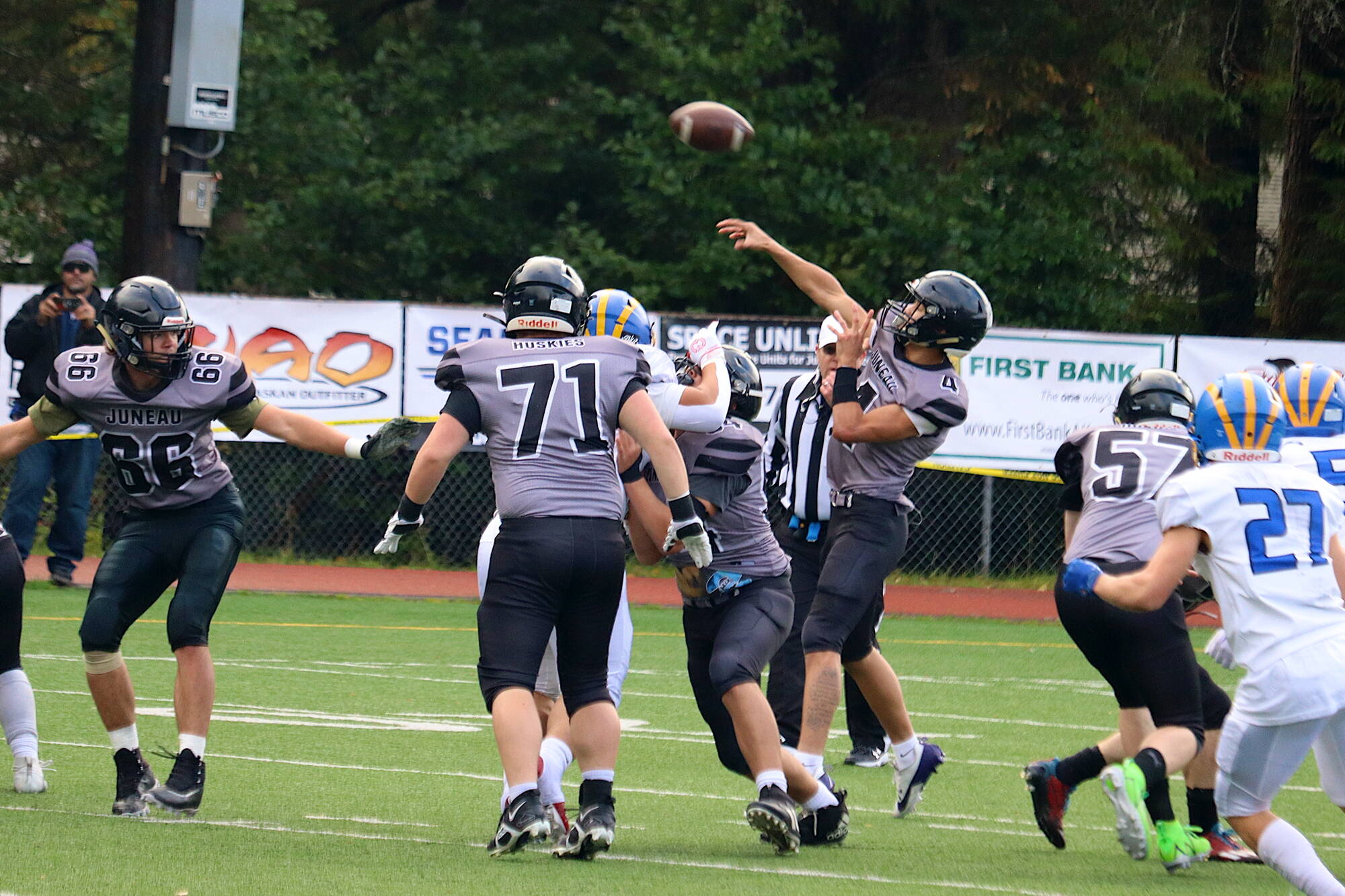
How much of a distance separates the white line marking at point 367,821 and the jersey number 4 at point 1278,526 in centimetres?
289

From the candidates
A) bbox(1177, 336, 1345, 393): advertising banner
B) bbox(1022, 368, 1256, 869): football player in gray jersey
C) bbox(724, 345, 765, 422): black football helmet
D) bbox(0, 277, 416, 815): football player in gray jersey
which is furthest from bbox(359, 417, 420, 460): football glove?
bbox(1177, 336, 1345, 393): advertising banner

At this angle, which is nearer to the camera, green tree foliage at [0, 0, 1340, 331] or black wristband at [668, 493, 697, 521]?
black wristband at [668, 493, 697, 521]

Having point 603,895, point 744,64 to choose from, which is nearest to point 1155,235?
point 744,64

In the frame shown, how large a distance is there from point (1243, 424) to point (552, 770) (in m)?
2.49

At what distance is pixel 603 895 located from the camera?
5027mm

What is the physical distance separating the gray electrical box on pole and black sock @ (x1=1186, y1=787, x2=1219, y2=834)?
10.8 meters

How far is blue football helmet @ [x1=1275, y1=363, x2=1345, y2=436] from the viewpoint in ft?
20.1

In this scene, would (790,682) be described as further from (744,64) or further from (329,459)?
(744,64)

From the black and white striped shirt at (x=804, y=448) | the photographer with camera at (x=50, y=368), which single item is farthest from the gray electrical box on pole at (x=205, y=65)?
the black and white striped shirt at (x=804, y=448)

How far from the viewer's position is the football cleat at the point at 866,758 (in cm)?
821

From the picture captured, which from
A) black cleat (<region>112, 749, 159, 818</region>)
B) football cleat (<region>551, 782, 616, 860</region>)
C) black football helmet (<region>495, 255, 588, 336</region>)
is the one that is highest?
black football helmet (<region>495, 255, 588, 336</region>)

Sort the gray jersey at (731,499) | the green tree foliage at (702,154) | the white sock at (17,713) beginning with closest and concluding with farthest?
1. the gray jersey at (731,499)
2. the white sock at (17,713)
3. the green tree foliage at (702,154)

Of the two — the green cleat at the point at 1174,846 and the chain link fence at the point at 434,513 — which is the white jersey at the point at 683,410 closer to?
the green cleat at the point at 1174,846

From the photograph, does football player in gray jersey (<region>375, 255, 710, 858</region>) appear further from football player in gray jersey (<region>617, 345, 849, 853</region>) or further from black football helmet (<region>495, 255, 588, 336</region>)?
football player in gray jersey (<region>617, 345, 849, 853</region>)
